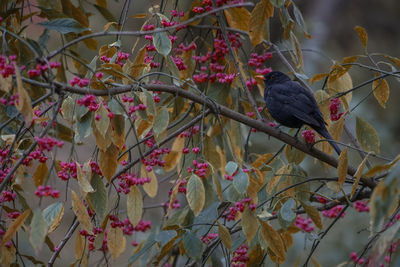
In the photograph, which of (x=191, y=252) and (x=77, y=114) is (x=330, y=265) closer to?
(x=191, y=252)

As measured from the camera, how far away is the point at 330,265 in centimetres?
617

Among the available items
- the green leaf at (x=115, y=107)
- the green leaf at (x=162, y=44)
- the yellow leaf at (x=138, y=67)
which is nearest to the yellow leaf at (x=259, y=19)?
the green leaf at (x=162, y=44)

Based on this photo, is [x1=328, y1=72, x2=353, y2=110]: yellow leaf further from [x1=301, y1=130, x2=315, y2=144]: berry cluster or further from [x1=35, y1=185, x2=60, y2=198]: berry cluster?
[x1=35, y1=185, x2=60, y2=198]: berry cluster

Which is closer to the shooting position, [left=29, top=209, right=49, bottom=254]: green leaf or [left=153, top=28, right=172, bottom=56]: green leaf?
[left=29, top=209, right=49, bottom=254]: green leaf

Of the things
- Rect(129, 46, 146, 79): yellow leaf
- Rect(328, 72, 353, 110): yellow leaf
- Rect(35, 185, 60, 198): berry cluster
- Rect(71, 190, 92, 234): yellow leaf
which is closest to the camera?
Rect(35, 185, 60, 198): berry cluster

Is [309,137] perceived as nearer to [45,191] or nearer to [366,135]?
[366,135]

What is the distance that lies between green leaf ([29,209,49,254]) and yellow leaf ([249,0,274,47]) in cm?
158

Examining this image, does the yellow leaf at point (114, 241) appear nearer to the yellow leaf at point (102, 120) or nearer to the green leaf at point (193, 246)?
the green leaf at point (193, 246)

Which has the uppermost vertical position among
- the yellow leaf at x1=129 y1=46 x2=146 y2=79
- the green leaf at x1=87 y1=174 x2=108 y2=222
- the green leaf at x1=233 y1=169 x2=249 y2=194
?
the yellow leaf at x1=129 y1=46 x2=146 y2=79

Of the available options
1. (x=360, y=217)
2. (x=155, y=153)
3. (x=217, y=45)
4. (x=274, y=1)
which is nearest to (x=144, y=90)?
(x=155, y=153)

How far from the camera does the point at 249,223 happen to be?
2633 millimetres

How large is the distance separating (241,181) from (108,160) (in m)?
0.69

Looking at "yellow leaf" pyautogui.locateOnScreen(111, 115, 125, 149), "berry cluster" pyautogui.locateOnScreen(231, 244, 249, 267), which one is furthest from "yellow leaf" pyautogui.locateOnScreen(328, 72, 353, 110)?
"yellow leaf" pyautogui.locateOnScreen(111, 115, 125, 149)

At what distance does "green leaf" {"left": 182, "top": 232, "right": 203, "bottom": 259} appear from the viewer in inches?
108
